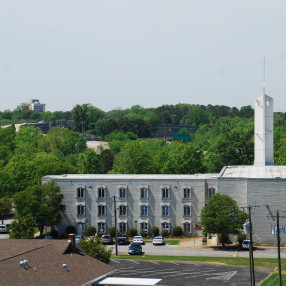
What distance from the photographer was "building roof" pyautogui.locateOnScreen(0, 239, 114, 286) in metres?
48.8

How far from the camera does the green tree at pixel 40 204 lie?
94.9m

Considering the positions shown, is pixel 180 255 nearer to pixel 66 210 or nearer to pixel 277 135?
pixel 66 210

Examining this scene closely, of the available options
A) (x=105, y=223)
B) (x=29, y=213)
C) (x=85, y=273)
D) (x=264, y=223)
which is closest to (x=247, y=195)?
(x=264, y=223)

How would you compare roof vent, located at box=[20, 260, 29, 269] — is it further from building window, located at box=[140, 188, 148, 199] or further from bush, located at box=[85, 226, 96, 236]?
building window, located at box=[140, 188, 148, 199]

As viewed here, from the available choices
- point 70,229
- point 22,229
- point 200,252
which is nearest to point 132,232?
point 70,229

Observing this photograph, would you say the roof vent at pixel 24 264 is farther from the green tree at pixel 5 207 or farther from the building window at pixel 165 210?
the green tree at pixel 5 207

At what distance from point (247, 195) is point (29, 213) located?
2564 centimetres

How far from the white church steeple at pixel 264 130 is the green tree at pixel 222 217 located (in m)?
14.9

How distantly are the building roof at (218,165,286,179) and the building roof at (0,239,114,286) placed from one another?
38.8 metres

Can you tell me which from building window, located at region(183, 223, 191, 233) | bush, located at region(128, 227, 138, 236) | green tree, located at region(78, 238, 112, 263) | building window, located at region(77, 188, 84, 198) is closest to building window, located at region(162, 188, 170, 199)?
building window, located at region(183, 223, 191, 233)

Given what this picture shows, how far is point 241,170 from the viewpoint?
98750 mm

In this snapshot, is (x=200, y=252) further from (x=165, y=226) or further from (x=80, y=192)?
(x=80, y=192)

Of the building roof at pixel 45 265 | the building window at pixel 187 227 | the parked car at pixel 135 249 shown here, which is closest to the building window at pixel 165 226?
the building window at pixel 187 227

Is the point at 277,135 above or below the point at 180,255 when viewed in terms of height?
above
